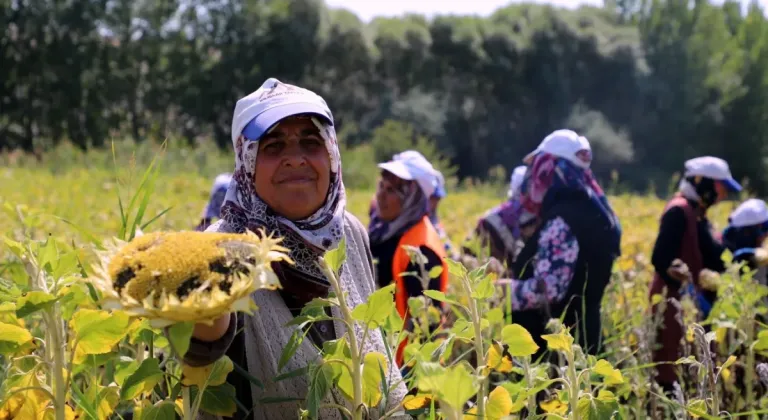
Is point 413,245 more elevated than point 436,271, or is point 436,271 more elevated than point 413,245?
point 436,271

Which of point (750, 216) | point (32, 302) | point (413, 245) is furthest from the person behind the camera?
point (750, 216)

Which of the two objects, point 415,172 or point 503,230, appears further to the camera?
point 503,230

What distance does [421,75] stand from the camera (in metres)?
34.2

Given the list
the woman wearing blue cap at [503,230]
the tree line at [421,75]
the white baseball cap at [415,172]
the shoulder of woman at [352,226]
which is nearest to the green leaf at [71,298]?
the shoulder of woman at [352,226]

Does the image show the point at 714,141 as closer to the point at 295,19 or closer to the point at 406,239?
the point at 295,19

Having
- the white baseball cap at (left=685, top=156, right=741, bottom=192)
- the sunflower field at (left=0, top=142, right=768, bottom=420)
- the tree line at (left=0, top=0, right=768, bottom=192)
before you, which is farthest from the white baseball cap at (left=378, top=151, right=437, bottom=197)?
the tree line at (left=0, top=0, right=768, bottom=192)

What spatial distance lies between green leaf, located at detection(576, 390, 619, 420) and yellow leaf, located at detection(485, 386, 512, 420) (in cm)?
10

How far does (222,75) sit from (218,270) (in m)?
30.8

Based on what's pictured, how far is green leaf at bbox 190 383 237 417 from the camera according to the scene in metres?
1.17

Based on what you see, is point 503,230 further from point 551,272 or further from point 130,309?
point 130,309

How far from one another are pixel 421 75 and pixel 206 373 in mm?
33580

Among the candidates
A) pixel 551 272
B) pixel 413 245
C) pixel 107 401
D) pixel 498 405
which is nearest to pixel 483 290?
pixel 498 405

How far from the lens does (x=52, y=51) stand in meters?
28.8

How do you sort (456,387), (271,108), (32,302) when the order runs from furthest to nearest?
1. (271,108)
2. (32,302)
3. (456,387)
